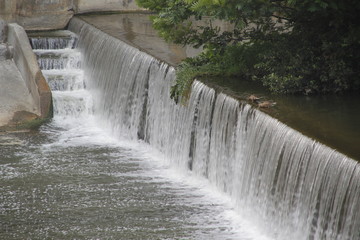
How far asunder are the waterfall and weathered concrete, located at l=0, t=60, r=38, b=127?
160cm

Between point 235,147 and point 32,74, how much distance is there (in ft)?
25.4

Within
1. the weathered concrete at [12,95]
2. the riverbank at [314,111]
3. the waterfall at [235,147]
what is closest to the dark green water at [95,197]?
the waterfall at [235,147]

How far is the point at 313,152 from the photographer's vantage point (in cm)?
1073

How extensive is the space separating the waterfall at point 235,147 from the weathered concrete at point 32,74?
1.34m

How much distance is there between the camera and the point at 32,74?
1983cm

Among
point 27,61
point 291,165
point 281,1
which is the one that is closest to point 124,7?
point 27,61

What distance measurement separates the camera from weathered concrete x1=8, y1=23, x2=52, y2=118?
63.9 feet

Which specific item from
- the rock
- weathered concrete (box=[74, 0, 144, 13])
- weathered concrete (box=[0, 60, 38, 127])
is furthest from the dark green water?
weathered concrete (box=[74, 0, 144, 13])

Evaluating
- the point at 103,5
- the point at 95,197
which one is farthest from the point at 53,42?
the point at 95,197

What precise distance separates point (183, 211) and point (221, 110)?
182 centimetres

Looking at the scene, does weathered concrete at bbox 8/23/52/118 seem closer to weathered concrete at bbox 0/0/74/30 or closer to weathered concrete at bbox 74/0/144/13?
weathered concrete at bbox 0/0/74/30

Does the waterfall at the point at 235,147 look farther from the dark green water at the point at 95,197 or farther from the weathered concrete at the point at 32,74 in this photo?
the weathered concrete at the point at 32,74

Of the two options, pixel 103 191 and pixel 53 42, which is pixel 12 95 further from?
pixel 103 191

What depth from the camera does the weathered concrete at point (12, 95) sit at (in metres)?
19.4
